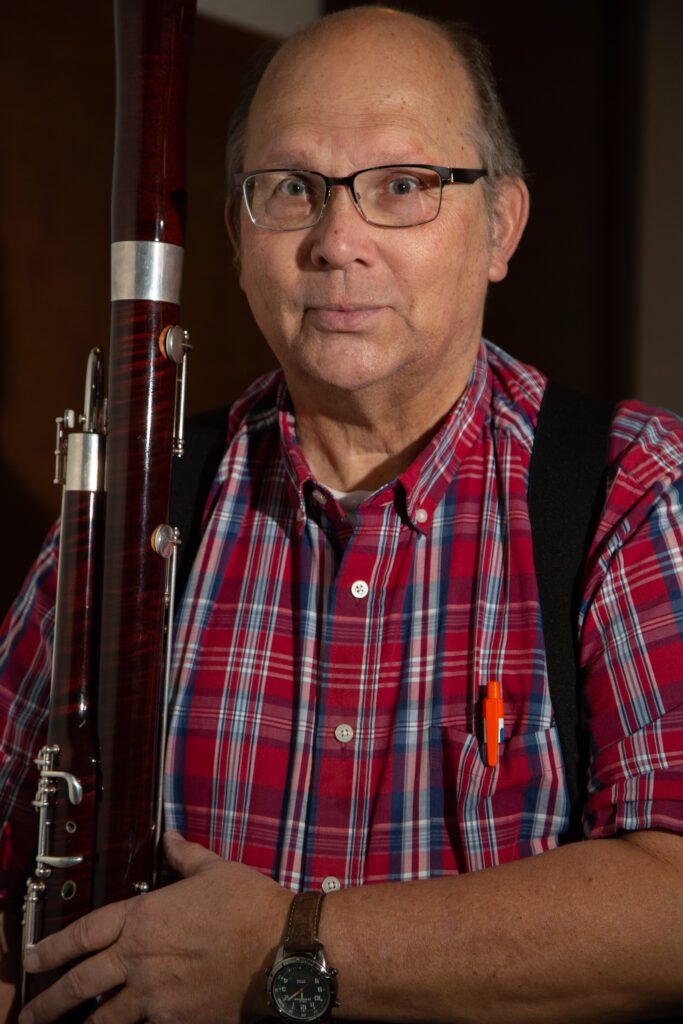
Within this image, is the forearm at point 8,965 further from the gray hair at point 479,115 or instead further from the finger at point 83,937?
the gray hair at point 479,115

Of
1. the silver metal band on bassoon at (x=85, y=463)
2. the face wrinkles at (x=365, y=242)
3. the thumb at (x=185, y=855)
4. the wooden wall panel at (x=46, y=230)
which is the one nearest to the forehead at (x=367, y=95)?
the face wrinkles at (x=365, y=242)

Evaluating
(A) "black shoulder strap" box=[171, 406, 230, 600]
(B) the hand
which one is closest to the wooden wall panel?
(A) "black shoulder strap" box=[171, 406, 230, 600]

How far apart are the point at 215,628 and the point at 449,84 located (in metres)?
0.66

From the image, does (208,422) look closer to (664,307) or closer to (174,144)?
(174,144)

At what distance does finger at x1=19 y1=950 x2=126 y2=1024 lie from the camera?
1.06 metres

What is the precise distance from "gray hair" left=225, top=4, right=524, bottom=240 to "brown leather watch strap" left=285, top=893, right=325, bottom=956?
781mm

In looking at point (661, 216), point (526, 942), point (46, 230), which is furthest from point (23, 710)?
point (661, 216)

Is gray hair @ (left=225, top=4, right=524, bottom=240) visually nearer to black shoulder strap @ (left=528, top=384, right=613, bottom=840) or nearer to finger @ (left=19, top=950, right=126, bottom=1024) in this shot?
black shoulder strap @ (left=528, top=384, right=613, bottom=840)

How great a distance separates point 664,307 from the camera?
6.62 ft

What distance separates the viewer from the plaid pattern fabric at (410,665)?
1.08 m

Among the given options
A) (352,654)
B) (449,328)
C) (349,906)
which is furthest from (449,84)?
(349,906)

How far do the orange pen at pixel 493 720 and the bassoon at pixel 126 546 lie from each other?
0.32m

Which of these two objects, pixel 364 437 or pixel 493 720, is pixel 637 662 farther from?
pixel 364 437

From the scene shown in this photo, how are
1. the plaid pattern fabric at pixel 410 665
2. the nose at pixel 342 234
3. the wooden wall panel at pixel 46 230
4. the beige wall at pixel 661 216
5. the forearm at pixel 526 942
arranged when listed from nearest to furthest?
1. the forearm at pixel 526 942
2. the plaid pattern fabric at pixel 410 665
3. the nose at pixel 342 234
4. the wooden wall panel at pixel 46 230
5. the beige wall at pixel 661 216
